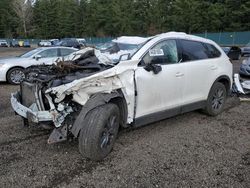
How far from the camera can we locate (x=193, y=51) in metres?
5.82

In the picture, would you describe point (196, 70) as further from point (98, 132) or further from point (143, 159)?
point (98, 132)

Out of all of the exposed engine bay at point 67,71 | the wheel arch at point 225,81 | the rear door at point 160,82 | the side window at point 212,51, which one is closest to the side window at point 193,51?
the side window at point 212,51

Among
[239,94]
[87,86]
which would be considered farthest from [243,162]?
[239,94]

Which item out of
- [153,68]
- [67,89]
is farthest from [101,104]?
[153,68]

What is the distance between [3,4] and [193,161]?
99335 millimetres

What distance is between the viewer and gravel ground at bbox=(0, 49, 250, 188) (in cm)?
376

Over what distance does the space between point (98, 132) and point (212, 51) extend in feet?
11.4

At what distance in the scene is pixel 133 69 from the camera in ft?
15.0

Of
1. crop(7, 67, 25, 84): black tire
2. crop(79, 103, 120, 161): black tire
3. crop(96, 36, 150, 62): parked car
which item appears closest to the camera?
crop(79, 103, 120, 161): black tire

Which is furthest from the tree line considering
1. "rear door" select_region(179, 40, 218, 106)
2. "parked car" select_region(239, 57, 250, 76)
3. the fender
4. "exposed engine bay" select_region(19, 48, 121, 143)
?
the fender

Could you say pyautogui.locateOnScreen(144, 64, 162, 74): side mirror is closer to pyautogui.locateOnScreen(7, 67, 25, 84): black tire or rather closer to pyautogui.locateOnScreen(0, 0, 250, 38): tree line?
pyautogui.locateOnScreen(7, 67, 25, 84): black tire

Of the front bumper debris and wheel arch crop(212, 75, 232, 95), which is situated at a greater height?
the front bumper debris

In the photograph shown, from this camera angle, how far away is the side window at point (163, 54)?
4949 millimetres

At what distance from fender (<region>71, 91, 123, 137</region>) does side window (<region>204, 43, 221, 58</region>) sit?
9.32 feet
